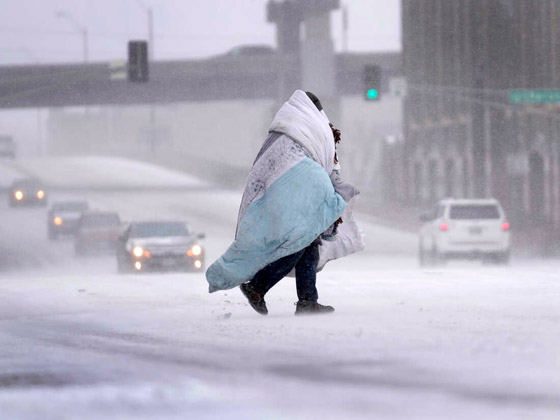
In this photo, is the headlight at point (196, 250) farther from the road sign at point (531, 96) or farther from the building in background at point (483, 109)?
the building in background at point (483, 109)

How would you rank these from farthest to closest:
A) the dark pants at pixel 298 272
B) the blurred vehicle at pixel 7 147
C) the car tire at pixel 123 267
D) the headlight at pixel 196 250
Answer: the blurred vehicle at pixel 7 147 < the car tire at pixel 123 267 < the headlight at pixel 196 250 < the dark pants at pixel 298 272

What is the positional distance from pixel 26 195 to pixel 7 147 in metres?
49.0

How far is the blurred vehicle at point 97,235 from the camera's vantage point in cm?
4284

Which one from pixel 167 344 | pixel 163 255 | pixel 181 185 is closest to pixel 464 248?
pixel 163 255

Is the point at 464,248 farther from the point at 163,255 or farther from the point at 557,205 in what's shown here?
the point at 557,205

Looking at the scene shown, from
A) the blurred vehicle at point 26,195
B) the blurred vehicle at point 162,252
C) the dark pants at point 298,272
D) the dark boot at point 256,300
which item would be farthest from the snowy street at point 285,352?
the blurred vehicle at point 26,195

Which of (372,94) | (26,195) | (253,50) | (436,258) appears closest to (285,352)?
(436,258)

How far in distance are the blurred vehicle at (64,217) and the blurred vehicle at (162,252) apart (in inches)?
847

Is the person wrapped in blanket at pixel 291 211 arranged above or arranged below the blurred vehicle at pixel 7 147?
above

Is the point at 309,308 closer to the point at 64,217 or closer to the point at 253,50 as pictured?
the point at 64,217

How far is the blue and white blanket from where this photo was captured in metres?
9.25

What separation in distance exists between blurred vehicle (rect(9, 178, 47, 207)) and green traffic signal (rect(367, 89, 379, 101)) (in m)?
31.0

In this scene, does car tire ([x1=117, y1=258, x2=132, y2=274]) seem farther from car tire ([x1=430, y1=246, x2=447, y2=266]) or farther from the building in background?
the building in background

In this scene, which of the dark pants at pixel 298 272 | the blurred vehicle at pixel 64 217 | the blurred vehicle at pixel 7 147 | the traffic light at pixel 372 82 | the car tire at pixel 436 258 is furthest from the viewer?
the blurred vehicle at pixel 7 147
